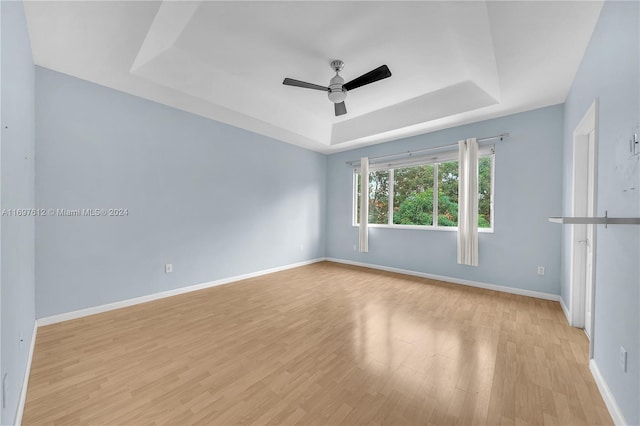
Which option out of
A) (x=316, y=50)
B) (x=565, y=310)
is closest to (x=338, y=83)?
(x=316, y=50)

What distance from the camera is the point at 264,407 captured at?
58.4 inches

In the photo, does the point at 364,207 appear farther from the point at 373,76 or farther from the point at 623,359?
the point at 623,359

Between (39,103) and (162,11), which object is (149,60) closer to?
(162,11)

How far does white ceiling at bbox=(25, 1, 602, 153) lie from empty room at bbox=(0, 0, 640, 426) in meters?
0.02

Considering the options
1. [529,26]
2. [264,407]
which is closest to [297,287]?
[264,407]

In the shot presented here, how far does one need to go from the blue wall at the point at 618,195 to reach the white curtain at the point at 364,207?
3477 mm

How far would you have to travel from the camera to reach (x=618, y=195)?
4.87 feet

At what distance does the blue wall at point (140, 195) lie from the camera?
8.54 ft

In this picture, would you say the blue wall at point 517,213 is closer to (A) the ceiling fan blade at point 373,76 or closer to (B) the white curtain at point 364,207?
(B) the white curtain at point 364,207

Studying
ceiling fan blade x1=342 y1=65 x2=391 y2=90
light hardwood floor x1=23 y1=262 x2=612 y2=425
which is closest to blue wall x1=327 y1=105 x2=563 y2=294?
light hardwood floor x1=23 y1=262 x2=612 y2=425

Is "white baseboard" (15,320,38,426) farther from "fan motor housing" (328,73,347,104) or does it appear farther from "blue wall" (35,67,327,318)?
"fan motor housing" (328,73,347,104)

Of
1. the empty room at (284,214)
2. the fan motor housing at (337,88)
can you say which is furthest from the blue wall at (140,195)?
the fan motor housing at (337,88)

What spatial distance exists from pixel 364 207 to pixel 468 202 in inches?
75.6

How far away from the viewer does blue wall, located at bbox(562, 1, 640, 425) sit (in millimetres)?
1279
